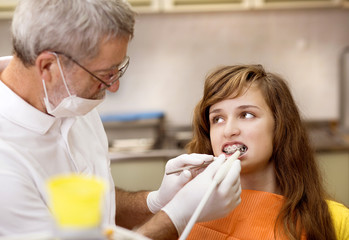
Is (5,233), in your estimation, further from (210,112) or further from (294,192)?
(294,192)

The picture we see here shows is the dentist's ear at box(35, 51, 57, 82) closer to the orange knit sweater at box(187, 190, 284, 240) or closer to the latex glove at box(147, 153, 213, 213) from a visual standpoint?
the latex glove at box(147, 153, 213, 213)

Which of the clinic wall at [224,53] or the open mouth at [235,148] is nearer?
the open mouth at [235,148]

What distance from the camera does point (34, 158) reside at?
1292 millimetres

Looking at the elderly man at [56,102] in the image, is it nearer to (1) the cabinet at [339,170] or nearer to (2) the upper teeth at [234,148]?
(2) the upper teeth at [234,148]

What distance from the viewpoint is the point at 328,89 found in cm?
392

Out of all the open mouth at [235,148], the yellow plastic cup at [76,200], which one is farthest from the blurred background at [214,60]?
the yellow plastic cup at [76,200]

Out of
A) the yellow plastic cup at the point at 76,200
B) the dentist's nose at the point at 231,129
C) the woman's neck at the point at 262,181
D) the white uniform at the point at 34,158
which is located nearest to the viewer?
the yellow plastic cup at the point at 76,200

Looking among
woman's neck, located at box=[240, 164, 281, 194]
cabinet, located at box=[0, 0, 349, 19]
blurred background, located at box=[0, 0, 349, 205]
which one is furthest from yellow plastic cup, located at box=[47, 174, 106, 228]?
blurred background, located at box=[0, 0, 349, 205]

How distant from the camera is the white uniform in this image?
1141 millimetres

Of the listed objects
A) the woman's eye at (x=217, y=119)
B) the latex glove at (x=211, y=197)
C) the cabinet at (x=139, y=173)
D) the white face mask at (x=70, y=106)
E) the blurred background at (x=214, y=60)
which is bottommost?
the cabinet at (x=139, y=173)

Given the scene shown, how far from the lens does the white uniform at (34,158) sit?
114 centimetres

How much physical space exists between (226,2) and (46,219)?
274 centimetres

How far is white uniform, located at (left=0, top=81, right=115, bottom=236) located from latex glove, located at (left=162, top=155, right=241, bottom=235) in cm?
22

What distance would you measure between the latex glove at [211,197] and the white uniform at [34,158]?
8.7 inches
